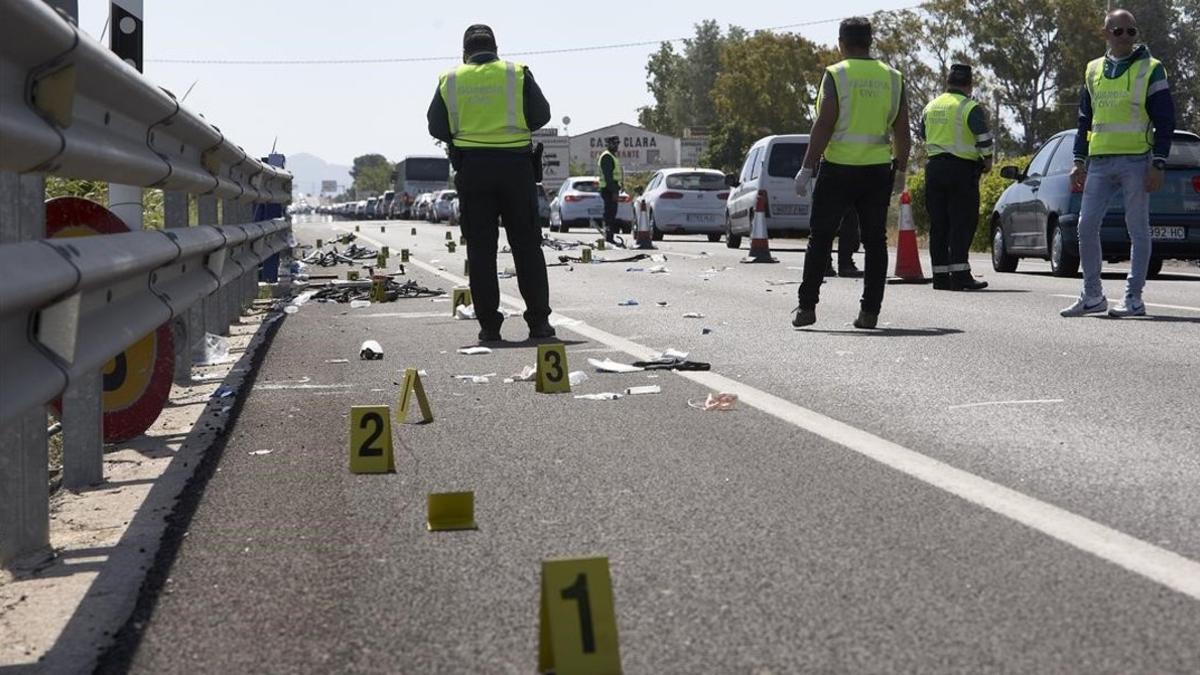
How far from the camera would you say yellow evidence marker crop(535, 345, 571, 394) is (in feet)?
26.2

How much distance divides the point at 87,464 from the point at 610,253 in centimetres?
2278

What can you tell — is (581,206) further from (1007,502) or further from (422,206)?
(1007,502)

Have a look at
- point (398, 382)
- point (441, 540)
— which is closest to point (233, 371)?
point (398, 382)

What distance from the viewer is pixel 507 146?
1123 centimetres

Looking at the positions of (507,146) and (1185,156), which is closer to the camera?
(507,146)

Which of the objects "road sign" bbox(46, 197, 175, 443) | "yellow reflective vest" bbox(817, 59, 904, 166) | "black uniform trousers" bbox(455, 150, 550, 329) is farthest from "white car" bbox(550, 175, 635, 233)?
"road sign" bbox(46, 197, 175, 443)

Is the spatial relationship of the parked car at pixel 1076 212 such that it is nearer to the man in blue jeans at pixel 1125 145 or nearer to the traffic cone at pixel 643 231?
the man in blue jeans at pixel 1125 145

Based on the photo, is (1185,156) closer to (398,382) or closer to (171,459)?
(398,382)

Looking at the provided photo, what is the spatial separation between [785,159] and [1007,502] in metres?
23.6

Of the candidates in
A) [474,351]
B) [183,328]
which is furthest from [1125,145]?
[183,328]

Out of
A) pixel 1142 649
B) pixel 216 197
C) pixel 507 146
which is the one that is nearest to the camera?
pixel 1142 649

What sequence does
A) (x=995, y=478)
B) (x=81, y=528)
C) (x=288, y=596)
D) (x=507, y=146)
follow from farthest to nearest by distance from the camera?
(x=507, y=146) → (x=995, y=478) → (x=81, y=528) → (x=288, y=596)

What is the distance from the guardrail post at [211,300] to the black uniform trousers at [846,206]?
3.59 meters

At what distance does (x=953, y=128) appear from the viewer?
1625cm
